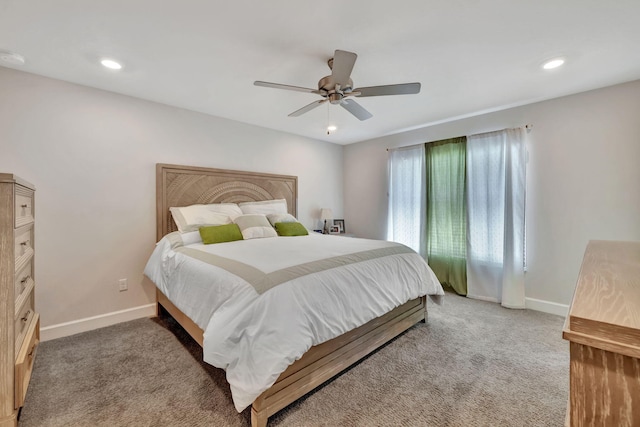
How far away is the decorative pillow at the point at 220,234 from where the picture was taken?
2760mm

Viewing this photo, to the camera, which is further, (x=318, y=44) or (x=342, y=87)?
(x=342, y=87)

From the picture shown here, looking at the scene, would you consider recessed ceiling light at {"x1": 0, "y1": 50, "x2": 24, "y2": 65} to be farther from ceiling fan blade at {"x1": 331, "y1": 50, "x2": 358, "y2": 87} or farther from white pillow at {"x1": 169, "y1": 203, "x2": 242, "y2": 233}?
ceiling fan blade at {"x1": 331, "y1": 50, "x2": 358, "y2": 87}

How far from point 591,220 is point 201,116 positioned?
452 centimetres

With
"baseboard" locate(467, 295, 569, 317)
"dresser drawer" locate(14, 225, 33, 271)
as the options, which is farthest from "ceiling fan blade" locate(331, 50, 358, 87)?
"baseboard" locate(467, 295, 569, 317)

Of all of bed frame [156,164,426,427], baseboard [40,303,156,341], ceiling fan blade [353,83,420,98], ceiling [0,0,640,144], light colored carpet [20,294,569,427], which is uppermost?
ceiling [0,0,640,144]

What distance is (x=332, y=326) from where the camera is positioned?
5.49ft

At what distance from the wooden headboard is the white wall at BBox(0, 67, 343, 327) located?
0.10m

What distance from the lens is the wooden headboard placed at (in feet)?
10.1

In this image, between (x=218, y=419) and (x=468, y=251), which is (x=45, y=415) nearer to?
(x=218, y=419)

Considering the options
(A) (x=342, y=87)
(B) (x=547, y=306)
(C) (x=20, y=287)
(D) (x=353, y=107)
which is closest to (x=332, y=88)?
(A) (x=342, y=87)

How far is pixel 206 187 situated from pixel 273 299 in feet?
7.83

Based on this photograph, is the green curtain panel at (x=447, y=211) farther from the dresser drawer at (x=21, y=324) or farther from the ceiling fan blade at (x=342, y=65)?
the dresser drawer at (x=21, y=324)

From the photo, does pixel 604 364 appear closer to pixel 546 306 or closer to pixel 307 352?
pixel 307 352

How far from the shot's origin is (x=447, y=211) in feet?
12.5
